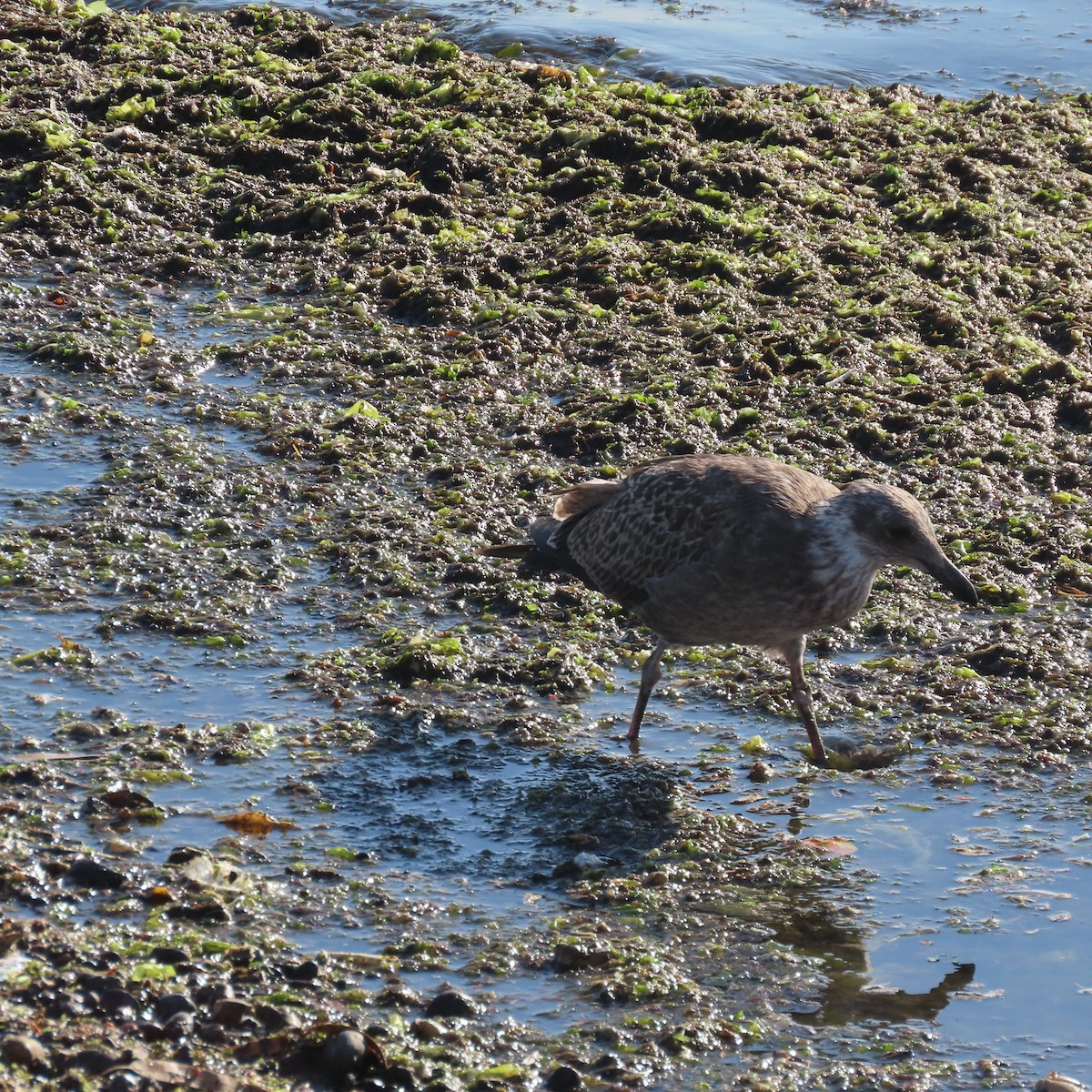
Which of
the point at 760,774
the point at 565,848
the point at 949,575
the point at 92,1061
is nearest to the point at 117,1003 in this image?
the point at 92,1061

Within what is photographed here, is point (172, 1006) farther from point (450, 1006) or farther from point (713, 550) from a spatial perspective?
point (713, 550)

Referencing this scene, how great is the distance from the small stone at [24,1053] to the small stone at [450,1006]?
1095 mm

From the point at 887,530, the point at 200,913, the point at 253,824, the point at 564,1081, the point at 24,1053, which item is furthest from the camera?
the point at 887,530

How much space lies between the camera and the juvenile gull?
6.15 m

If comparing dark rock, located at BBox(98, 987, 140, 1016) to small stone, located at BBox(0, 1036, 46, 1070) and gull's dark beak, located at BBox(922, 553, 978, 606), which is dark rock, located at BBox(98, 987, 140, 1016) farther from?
gull's dark beak, located at BBox(922, 553, 978, 606)

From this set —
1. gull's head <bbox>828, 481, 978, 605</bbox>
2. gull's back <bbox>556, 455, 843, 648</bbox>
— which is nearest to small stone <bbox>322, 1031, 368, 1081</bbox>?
gull's back <bbox>556, 455, 843, 648</bbox>

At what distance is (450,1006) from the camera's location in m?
4.64

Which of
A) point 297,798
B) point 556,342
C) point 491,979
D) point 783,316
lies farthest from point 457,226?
point 491,979

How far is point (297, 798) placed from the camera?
5793 millimetres

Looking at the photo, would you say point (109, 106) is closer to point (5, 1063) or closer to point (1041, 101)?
point (1041, 101)

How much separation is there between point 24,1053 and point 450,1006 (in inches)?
47.2

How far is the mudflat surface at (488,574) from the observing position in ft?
15.9

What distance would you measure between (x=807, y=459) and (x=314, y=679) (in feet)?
10.3

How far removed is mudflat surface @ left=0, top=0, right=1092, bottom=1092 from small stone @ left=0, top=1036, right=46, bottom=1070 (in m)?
0.02
